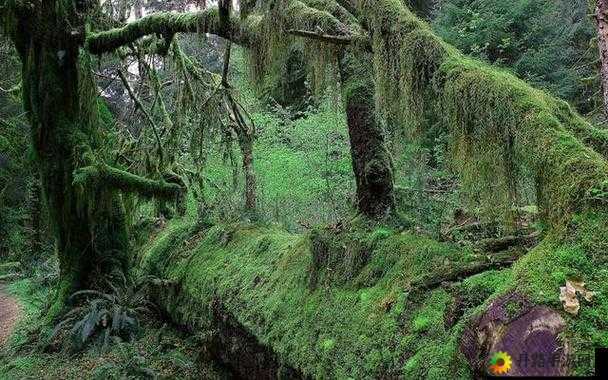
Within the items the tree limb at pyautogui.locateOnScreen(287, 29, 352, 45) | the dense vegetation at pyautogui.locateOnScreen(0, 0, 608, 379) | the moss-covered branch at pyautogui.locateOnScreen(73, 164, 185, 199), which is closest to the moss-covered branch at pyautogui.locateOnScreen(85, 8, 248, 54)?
the dense vegetation at pyautogui.locateOnScreen(0, 0, 608, 379)

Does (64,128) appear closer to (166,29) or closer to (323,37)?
(166,29)

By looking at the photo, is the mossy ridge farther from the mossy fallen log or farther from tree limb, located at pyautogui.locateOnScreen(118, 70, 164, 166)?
tree limb, located at pyautogui.locateOnScreen(118, 70, 164, 166)

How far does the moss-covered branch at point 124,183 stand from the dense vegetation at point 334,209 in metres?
0.02

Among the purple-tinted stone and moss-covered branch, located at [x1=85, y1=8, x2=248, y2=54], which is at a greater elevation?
moss-covered branch, located at [x1=85, y1=8, x2=248, y2=54]

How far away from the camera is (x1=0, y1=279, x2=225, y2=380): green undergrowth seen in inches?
249

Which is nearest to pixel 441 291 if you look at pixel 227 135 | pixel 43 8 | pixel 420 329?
pixel 420 329

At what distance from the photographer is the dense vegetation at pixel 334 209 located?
2.91 metres

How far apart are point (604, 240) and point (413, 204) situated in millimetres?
3270

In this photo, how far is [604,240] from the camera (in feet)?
8.52

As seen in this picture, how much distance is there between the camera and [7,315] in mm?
11094

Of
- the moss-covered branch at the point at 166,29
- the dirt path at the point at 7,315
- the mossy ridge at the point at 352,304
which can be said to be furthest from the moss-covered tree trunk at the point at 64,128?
the mossy ridge at the point at 352,304

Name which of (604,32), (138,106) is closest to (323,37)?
(604,32)

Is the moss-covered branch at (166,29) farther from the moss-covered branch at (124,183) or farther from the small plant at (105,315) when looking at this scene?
the small plant at (105,315)

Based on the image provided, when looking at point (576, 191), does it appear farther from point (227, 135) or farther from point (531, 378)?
point (227, 135)
